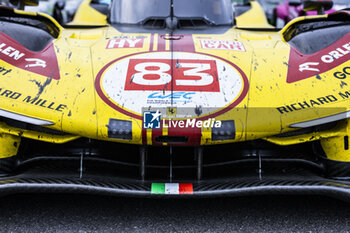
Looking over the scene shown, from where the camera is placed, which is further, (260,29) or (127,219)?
(260,29)

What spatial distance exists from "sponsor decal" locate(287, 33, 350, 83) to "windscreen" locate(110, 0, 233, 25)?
43.9 inches

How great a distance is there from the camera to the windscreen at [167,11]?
332 centimetres

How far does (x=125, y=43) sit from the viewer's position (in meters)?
2.60

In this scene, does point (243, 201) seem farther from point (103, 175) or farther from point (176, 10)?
point (176, 10)

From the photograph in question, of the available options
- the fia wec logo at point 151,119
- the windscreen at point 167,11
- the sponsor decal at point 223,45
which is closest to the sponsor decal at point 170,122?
the fia wec logo at point 151,119

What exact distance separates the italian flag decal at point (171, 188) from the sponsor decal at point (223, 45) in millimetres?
955

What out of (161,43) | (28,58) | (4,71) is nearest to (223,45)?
(161,43)

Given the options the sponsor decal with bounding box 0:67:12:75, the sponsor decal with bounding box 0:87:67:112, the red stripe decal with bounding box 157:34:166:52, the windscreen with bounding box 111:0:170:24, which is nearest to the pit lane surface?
the sponsor decal with bounding box 0:87:67:112

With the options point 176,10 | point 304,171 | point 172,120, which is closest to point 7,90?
point 172,120

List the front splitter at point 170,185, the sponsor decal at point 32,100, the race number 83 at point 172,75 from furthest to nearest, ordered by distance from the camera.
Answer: the race number 83 at point 172,75
the sponsor decal at point 32,100
the front splitter at point 170,185

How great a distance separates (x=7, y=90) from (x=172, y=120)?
0.79 metres

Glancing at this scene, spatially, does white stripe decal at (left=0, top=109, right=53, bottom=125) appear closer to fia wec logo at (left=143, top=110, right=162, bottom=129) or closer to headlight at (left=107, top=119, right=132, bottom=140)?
headlight at (left=107, top=119, right=132, bottom=140)

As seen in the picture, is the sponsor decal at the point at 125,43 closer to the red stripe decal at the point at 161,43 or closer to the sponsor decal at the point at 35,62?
the red stripe decal at the point at 161,43

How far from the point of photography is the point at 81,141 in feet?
6.98
